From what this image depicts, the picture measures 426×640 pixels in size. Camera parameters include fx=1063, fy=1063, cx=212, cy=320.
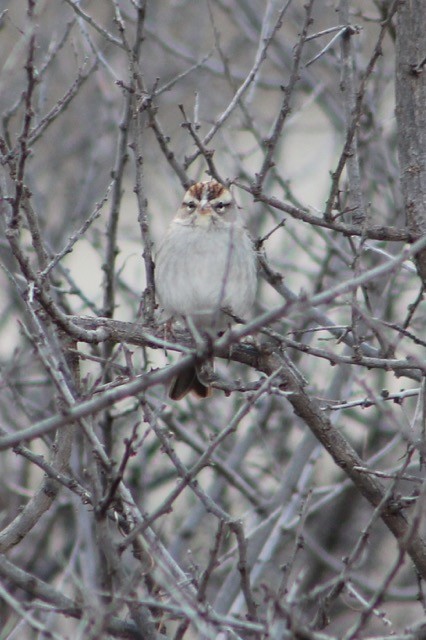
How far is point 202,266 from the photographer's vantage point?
5.73 m

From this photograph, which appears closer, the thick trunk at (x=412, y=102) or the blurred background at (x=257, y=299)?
the thick trunk at (x=412, y=102)

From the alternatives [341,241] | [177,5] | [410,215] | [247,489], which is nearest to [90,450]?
[410,215]

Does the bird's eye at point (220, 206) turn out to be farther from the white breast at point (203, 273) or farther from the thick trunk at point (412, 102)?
the thick trunk at point (412, 102)

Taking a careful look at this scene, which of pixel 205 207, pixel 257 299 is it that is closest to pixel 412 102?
pixel 205 207

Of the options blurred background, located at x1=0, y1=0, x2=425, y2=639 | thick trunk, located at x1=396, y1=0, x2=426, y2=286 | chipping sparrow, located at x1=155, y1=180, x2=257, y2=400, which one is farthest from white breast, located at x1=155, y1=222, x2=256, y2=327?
thick trunk, located at x1=396, y1=0, x2=426, y2=286

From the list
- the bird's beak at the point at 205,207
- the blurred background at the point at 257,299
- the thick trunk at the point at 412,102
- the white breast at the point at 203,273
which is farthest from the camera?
the bird's beak at the point at 205,207

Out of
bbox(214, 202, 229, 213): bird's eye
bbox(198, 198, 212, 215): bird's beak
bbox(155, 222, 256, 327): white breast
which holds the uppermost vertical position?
bbox(214, 202, 229, 213): bird's eye

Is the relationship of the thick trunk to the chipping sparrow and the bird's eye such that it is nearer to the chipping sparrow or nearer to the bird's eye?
the chipping sparrow

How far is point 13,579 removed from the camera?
3.17 m

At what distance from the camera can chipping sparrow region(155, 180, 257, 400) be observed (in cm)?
564

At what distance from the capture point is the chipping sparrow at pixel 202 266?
18.5 feet

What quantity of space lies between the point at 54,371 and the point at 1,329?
16.3 feet

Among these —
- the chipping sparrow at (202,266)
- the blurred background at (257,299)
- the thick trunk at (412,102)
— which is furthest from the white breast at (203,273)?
the thick trunk at (412,102)

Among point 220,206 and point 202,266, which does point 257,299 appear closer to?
point 220,206
